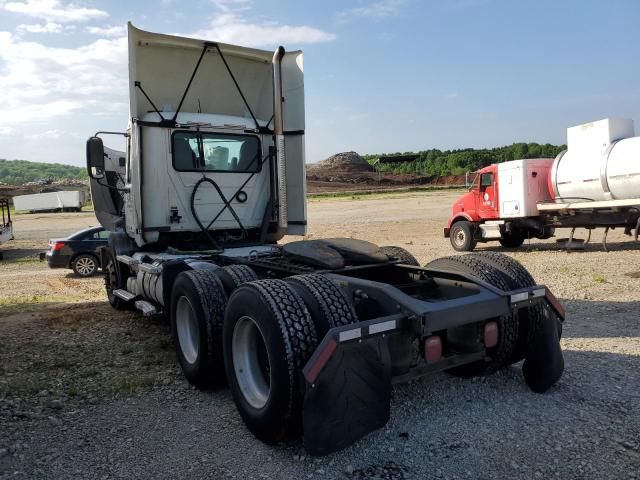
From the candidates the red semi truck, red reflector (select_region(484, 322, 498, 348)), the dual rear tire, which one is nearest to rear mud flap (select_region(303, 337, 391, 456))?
the dual rear tire

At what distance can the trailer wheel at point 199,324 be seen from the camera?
4.59m

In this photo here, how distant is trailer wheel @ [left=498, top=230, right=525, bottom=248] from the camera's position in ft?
52.5

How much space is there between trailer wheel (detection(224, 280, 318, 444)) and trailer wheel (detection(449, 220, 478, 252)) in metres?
13.2

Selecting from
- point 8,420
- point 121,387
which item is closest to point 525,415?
point 121,387

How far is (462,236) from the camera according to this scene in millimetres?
16422

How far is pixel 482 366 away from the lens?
4223mm

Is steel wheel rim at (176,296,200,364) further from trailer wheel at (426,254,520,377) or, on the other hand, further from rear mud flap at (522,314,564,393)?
rear mud flap at (522,314,564,393)

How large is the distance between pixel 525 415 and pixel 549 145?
72511 millimetres

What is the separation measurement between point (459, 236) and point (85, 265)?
10.8 metres

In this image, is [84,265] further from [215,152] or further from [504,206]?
[504,206]

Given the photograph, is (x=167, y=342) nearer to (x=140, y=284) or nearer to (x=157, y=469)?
(x=140, y=284)

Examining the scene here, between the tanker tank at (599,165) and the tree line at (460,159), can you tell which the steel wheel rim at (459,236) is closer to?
the tanker tank at (599,165)

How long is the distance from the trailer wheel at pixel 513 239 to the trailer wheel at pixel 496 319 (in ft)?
38.9

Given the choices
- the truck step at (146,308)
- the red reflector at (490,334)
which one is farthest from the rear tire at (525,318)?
the truck step at (146,308)
